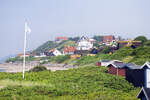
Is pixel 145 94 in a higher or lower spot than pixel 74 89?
higher

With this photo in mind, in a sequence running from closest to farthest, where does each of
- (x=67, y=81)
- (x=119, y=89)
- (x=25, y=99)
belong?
(x=25, y=99) < (x=119, y=89) < (x=67, y=81)

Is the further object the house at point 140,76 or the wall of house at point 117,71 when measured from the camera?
the wall of house at point 117,71

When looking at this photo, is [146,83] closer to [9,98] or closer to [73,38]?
[9,98]

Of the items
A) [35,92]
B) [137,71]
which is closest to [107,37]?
[137,71]

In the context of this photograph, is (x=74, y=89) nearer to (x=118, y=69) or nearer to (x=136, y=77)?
(x=136, y=77)

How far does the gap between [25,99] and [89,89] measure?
293 inches

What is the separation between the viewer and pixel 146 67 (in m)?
29.1

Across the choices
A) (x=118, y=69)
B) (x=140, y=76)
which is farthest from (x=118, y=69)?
(x=140, y=76)

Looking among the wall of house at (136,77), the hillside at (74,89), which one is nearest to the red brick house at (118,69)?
the wall of house at (136,77)

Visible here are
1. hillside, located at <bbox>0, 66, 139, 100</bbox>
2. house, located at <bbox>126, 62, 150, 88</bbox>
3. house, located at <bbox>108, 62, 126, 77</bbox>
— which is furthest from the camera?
house, located at <bbox>108, 62, 126, 77</bbox>

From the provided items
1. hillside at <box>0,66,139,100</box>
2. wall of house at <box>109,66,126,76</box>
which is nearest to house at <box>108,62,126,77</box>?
wall of house at <box>109,66,126,76</box>

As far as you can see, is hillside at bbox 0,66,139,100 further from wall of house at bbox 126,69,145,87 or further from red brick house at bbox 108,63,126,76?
red brick house at bbox 108,63,126,76

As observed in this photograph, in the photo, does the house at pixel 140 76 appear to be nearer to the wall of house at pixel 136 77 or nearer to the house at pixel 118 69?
the wall of house at pixel 136 77

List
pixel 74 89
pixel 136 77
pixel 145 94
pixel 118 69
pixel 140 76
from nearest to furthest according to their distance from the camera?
pixel 145 94
pixel 74 89
pixel 140 76
pixel 136 77
pixel 118 69
